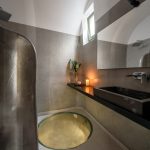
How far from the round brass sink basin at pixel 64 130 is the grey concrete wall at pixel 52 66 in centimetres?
26

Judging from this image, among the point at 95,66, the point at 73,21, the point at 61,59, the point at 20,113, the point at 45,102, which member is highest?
the point at 73,21

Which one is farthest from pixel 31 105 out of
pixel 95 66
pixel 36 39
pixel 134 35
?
pixel 36 39

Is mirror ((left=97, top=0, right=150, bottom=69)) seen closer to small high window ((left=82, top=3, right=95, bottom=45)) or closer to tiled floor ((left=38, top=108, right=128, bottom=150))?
small high window ((left=82, top=3, right=95, bottom=45))

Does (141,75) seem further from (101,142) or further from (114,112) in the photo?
(101,142)

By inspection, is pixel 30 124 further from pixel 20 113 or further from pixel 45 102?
pixel 45 102

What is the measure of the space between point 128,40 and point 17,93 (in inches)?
44.7

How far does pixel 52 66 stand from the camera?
2258 millimetres

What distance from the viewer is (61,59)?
232 centimetres

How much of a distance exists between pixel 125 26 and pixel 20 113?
4.26 feet

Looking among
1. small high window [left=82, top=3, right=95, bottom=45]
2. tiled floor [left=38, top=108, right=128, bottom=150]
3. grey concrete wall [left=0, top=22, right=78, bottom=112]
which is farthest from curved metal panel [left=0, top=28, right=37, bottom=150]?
small high window [left=82, top=3, right=95, bottom=45]

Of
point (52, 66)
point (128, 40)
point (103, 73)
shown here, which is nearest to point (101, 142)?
point (103, 73)

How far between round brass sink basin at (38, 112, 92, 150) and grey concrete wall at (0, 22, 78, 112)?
26 centimetres

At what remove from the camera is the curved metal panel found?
0.79 meters

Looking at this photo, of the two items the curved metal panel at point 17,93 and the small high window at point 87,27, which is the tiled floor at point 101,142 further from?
the small high window at point 87,27
